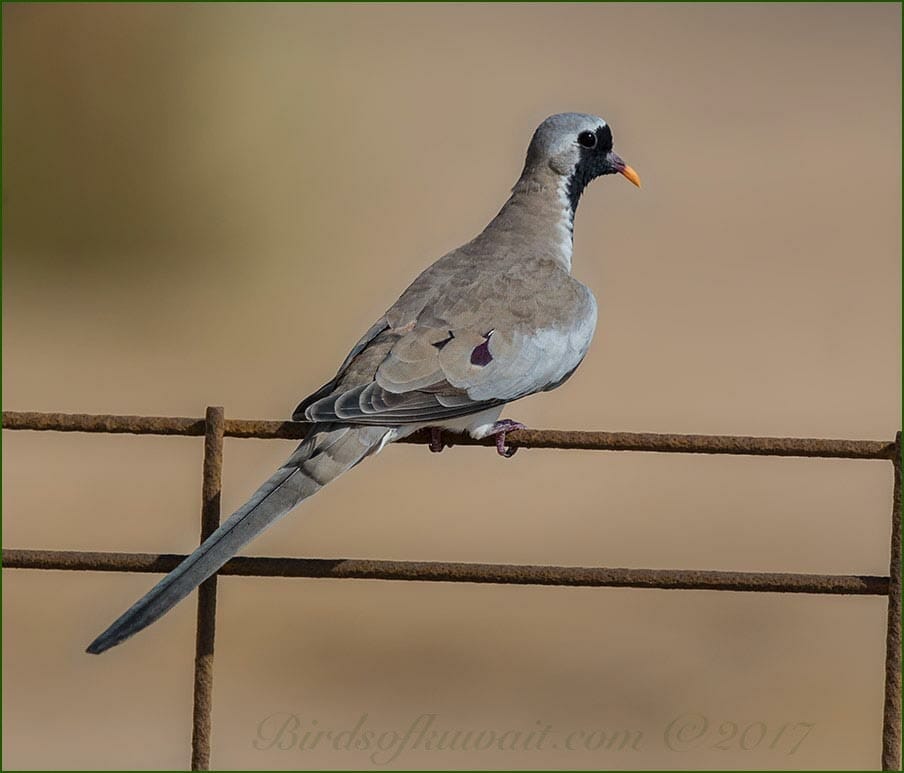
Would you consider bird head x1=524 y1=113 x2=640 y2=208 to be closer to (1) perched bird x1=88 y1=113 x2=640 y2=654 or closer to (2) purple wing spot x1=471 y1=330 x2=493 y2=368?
(1) perched bird x1=88 y1=113 x2=640 y2=654

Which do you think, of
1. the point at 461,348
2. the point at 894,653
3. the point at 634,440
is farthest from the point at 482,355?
the point at 894,653

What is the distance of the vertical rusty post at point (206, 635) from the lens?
2963mm

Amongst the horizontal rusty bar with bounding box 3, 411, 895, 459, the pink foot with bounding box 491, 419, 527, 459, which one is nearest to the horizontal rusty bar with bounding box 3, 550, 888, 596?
the horizontal rusty bar with bounding box 3, 411, 895, 459

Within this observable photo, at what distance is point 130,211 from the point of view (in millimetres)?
18453

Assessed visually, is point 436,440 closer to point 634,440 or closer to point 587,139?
point 634,440

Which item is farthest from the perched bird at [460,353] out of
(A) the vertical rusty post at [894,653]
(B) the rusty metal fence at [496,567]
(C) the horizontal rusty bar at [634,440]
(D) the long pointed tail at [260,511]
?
(A) the vertical rusty post at [894,653]

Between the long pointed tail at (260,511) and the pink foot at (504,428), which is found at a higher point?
the pink foot at (504,428)

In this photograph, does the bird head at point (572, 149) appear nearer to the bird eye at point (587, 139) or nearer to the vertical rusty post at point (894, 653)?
the bird eye at point (587, 139)

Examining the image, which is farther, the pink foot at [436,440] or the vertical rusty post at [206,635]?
the pink foot at [436,440]

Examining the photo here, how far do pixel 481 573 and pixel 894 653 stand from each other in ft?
2.49

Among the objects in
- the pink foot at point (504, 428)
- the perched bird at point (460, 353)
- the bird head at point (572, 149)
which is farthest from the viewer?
the bird head at point (572, 149)

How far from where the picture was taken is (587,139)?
5.18m

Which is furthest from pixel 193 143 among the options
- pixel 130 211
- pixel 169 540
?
pixel 169 540

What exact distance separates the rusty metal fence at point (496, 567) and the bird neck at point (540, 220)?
1934 millimetres
